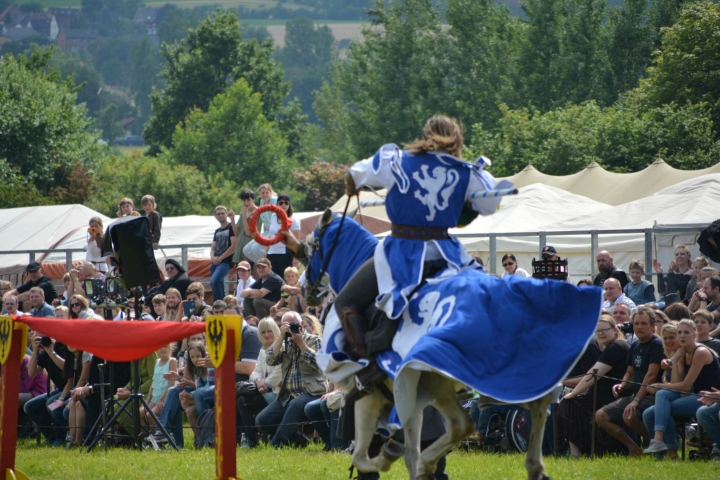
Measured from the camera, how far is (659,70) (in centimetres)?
3938

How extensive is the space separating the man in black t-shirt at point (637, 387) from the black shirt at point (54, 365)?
6918 mm

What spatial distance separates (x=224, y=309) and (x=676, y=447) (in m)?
5.11

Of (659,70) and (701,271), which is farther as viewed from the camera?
(659,70)

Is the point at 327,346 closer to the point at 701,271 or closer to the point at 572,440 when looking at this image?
the point at 572,440

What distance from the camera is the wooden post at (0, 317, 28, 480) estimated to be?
7645 millimetres

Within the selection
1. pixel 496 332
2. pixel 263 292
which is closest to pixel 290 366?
pixel 263 292

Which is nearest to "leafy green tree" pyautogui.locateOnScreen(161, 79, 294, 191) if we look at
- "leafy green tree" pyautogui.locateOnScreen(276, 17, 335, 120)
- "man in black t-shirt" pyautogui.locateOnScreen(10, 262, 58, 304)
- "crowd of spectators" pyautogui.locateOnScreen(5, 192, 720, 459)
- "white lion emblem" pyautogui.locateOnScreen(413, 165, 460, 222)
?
"man in black t-shirt" pyautogui.locateOnScreen(10, 262, 58, 304)

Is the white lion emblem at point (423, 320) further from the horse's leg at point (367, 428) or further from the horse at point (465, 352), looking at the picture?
the horse's leg at point (367, 428)

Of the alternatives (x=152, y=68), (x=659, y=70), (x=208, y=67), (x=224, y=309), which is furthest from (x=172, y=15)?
(x=224, y=309)

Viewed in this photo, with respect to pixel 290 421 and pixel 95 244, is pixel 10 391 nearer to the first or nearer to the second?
pixel 290 421

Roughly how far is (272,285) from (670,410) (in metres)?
6.02

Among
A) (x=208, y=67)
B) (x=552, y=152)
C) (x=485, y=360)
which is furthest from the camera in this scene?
(x=208, y=67)

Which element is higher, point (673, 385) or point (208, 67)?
point (208, 67)

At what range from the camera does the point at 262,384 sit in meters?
11.1
